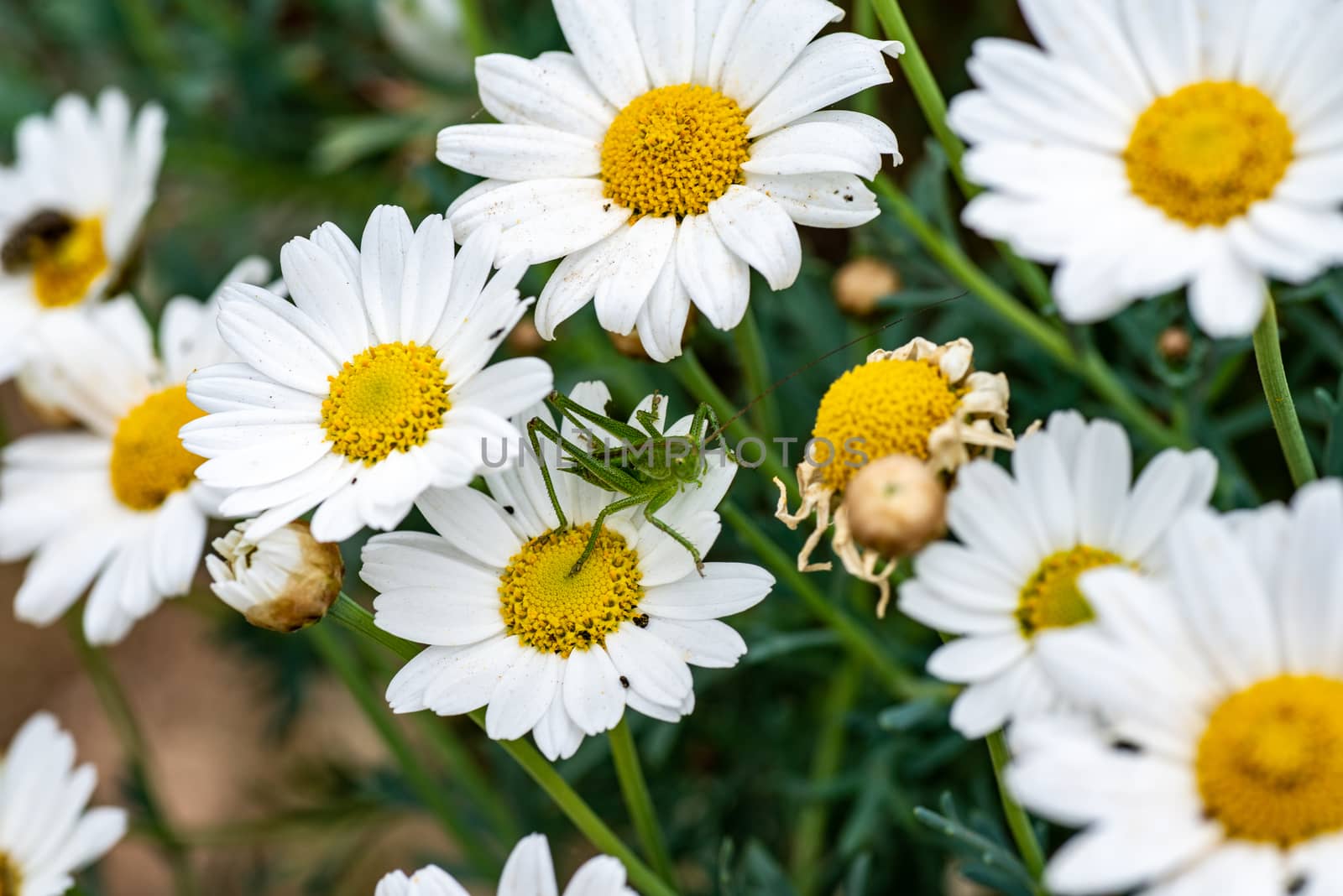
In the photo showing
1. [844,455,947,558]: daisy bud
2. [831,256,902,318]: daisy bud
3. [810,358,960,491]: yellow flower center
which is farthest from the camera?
[831,256,902,318]: daisy bud

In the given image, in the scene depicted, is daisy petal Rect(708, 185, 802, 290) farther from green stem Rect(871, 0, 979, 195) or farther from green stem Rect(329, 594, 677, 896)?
green stem Rect(329, 594, 677, 896)

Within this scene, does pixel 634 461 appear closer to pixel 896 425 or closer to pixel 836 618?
pixel 896 425

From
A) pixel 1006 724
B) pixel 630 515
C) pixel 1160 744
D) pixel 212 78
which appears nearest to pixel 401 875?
pixel 630 515

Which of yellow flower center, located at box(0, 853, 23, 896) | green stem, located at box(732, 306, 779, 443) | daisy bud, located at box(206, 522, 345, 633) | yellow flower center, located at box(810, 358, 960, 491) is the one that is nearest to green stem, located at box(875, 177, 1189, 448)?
green stem, located at box(732, 306, 779, 443)

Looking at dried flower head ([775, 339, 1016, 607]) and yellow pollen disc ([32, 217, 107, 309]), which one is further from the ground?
yellow pollen disc ([32, 217, 107, 309])

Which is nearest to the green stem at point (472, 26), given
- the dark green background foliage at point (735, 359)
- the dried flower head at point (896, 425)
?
the dark green background foliage at point (735, 359)

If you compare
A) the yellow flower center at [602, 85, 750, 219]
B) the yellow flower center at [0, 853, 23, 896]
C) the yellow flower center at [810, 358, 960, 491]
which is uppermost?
the yellow flower center at [602, 85, 750, 219]
